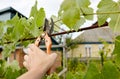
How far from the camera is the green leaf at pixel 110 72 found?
488 mm

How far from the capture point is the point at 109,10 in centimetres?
56

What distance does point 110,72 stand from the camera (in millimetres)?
488

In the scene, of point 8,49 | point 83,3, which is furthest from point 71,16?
point 8,49

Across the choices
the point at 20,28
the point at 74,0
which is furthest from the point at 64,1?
the point at 20,28

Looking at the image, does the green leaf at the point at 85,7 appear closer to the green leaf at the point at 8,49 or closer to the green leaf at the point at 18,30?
the green leaf at the point at 18,30

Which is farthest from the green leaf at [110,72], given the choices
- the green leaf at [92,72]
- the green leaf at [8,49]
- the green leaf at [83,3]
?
the green leaf at [8,49]

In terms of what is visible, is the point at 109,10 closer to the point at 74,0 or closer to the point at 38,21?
the point at 74,0

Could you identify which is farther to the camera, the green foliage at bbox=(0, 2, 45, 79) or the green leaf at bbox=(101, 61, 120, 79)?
the green foliage at bbox=(0, 2, 45, 79)

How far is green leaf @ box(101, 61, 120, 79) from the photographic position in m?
0.49

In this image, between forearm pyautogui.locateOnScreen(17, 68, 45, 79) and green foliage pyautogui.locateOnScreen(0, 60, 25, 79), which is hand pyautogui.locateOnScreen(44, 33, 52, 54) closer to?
forearm pyautogui.locateOnScreen(17, 68, 45, 79)

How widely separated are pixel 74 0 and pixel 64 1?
0.02 metres

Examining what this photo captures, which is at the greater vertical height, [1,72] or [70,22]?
[70,22]

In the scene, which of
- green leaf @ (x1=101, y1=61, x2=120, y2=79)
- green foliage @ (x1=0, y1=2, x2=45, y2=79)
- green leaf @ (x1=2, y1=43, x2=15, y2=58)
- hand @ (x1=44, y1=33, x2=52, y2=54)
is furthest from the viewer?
green leaf @ (x1=2, y1=43, x2=15, y2=58)

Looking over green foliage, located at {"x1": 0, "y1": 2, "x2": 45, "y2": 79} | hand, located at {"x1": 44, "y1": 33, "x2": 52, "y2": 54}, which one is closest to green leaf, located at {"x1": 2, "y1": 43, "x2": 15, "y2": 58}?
green foliage, located at {"x1": 0, "y1": 2, "x2": 45, "y2": 79}
